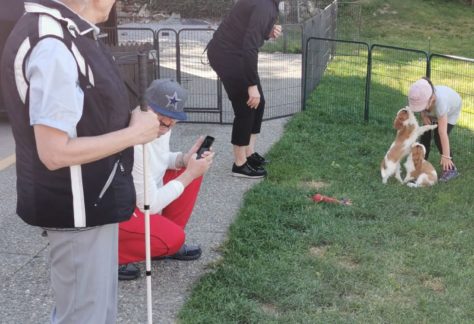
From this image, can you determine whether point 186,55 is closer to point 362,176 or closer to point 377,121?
point 377,121

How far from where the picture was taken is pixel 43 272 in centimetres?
405

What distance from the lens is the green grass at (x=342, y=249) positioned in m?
3.57

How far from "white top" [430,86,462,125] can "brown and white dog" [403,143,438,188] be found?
1.39 ft

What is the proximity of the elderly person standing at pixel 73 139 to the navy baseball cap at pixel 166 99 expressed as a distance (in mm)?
1029

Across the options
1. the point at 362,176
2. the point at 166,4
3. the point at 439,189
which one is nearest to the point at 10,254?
the point at 362,176

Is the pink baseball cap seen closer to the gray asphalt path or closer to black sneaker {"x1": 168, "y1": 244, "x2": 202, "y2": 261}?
the gray asphalt path

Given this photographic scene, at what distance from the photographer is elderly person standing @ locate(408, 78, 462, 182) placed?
5586 millimetres

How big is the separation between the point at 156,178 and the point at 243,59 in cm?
217

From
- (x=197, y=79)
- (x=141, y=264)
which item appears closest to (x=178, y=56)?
(x=197, y=79)

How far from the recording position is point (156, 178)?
12.2ft

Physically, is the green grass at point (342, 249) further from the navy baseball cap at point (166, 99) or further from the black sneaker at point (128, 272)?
the navy baseball cap at point (166, 99)

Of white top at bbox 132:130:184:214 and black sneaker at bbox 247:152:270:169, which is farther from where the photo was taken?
black sneaker at bbox 247:152:270:169

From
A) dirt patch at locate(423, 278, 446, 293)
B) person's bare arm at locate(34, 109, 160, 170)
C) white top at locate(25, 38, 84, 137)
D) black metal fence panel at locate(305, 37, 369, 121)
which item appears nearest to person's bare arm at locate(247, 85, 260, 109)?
dirt patch at locate(423, 278, 446, 293)

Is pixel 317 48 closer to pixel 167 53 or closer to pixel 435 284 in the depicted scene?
pixel 167 53
